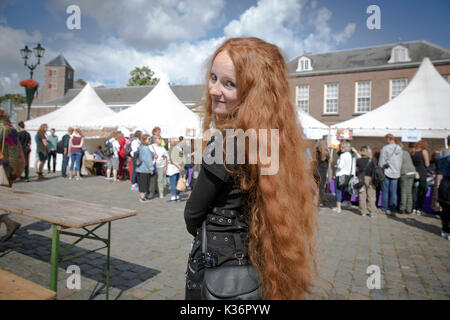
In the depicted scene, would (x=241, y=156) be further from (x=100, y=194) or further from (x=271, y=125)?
(x=100, y=194)

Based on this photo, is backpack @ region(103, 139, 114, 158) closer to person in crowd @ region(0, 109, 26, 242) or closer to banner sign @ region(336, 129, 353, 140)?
person in crowd @ region(0, 109, 26, 242)

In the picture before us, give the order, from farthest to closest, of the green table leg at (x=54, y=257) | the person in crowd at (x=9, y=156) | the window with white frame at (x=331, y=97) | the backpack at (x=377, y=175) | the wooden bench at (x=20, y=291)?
the window with white frame at (x=331, y=97)
the backpack at (x=377, y=175)
the person in crowd at (x=9, y=156)
the green table leg at (x=54, y=257)
the wooden bench at (x=20, y=291)

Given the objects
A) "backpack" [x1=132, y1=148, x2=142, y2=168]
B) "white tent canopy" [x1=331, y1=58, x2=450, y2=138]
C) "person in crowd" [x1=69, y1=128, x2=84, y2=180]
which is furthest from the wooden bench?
"white tent canopy" [x1=331, y1=58, x2=450, y2=138]

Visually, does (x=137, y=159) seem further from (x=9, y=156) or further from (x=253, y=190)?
Result: (x=253, y=190)

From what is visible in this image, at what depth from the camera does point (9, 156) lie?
475cm

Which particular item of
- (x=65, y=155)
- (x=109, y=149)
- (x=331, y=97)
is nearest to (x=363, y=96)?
(x=331, y=97)

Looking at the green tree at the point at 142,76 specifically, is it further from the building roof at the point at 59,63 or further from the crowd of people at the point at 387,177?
the crowd of people at the point at 387,177

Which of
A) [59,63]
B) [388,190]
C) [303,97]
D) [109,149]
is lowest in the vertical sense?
[388,190]

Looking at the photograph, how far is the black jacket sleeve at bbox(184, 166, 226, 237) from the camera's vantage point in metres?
1.20

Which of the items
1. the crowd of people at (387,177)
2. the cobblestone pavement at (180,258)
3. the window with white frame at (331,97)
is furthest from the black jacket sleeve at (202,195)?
the window with white frame at (331,97)

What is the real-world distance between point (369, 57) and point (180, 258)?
2871 cm

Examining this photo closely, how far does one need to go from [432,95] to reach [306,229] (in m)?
12.7

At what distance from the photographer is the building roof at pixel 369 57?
2377cm

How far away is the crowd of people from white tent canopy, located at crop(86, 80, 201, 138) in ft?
20.9
